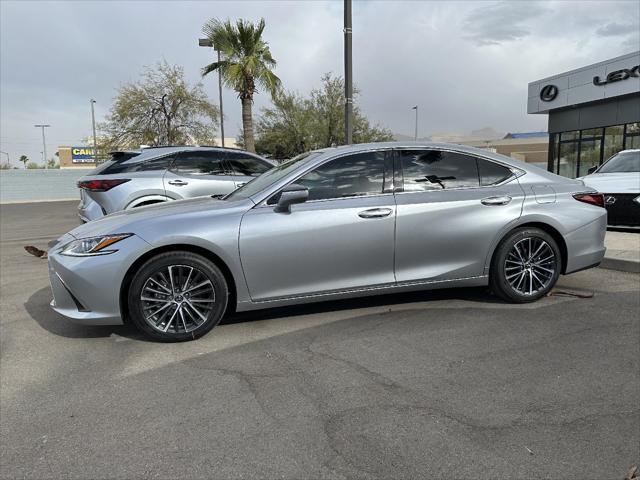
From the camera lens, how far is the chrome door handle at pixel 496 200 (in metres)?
4.80

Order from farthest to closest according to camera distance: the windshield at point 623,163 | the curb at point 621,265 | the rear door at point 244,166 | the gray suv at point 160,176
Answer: the windshield at point 623,163, the rear door at point 244,166, the gray suv at point 160,176, the curb at point 621,265

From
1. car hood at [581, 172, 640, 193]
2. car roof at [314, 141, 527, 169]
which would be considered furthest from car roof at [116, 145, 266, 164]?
car hood at [581, 172, 640, 193]

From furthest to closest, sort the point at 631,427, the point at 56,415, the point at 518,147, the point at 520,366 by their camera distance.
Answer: the point at 518,147
the point at 520,366
the point at 56,415
the point at 631,427

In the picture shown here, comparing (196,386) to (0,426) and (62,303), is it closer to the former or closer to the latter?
(0,426)

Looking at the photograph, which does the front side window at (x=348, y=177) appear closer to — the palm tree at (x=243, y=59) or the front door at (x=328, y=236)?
the front door at (x=328, y=236)

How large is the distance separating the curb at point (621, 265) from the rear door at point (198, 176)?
5345mm

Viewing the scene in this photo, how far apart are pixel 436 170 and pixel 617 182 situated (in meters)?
5.38

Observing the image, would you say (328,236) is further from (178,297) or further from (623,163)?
(623,163)

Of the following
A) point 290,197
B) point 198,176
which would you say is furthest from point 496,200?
point 198,176

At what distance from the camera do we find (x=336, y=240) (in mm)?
4336

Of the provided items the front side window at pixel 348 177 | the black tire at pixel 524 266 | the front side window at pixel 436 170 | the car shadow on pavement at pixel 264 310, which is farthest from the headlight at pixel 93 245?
the black tire at pixel 524 266

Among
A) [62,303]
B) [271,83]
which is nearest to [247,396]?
[62,303]

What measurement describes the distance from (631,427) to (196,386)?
266 cm

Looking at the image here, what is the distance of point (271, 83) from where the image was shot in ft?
61.4
